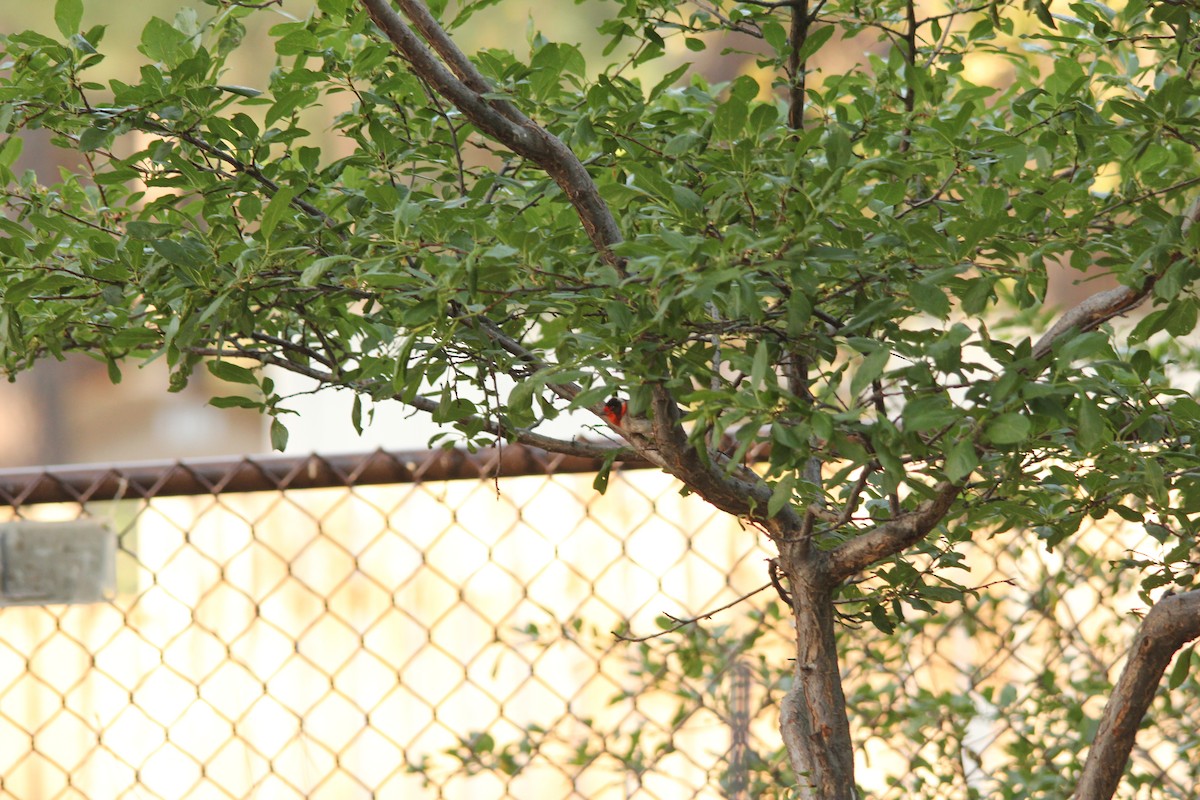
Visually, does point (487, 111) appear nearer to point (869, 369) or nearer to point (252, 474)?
point (869, 369)

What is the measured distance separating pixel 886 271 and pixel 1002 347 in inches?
3.2

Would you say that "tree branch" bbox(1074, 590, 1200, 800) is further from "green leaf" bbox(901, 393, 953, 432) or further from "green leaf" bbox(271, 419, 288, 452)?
"green leaf" bbox(271, 419, 288, 452)

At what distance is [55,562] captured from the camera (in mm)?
1406

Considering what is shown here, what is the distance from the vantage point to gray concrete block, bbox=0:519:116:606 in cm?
139

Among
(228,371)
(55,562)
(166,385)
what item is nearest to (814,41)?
(228,371)

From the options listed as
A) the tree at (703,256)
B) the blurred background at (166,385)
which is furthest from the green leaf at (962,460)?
the blurred background at (166,385)

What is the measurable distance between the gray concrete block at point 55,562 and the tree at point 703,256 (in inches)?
24.5

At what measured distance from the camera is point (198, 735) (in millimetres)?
2148

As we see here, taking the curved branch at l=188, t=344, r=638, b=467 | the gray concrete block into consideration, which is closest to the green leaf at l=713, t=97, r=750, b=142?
the curved branch at l=188, t=344, r=638, b=467

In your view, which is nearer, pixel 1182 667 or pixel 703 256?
pixel 703 256

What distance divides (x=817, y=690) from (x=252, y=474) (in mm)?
797

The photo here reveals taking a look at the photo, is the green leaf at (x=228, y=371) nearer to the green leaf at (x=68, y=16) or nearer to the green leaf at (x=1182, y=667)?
the green leaf at (x=68, y=16)

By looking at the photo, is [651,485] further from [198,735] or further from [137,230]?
[137,230]

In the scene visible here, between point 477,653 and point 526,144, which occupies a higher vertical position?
point 477,653
